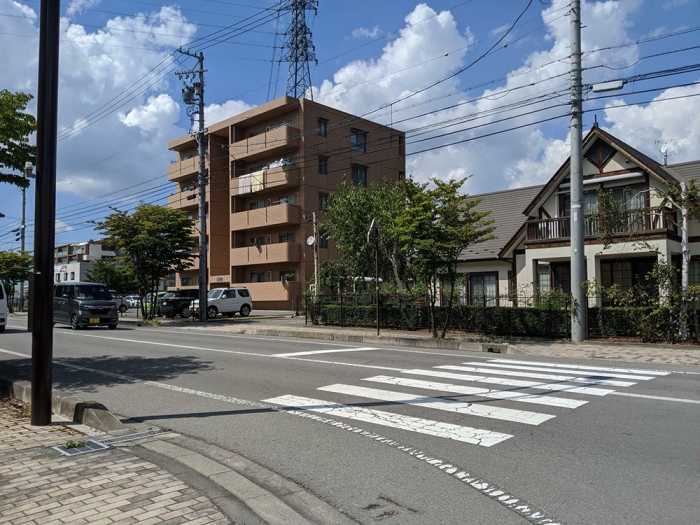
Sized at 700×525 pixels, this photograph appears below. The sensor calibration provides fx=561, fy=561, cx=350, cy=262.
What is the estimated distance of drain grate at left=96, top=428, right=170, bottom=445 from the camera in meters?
6.05

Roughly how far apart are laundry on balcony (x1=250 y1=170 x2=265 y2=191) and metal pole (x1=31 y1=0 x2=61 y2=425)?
34.4 metres

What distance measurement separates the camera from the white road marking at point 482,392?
25.7 ft

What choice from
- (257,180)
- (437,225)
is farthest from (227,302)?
(437,225)

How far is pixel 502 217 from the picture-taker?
27.6m

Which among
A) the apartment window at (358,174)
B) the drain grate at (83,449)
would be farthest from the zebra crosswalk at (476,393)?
the apartment window at (358,174)

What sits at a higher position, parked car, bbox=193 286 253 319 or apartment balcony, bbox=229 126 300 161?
apartment balcony, bbox=229 126 300 161

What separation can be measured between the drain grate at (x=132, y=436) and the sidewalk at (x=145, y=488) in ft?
0.21

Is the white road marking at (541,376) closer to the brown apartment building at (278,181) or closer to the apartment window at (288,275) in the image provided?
the brown apartment building at (278,181)

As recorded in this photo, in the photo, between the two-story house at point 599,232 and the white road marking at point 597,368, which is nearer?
the white road marking at point 597,368

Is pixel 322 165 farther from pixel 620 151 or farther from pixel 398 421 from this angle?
pixel 398 421

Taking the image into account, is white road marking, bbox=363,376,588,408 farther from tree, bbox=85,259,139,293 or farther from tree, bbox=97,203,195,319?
tree, bbox=85,259,139,293

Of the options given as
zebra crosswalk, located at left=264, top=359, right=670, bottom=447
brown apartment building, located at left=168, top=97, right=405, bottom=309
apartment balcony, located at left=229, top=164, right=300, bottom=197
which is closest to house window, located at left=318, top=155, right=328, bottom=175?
brown apartment building, located at left=168, top=97, right=405, bottom=309

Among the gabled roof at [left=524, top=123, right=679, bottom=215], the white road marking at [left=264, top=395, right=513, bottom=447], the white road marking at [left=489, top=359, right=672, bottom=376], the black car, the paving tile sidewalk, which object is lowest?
the white road marking at [left=489, top=359, right=672, bottom=376]

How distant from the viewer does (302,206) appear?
39406 millimetres
